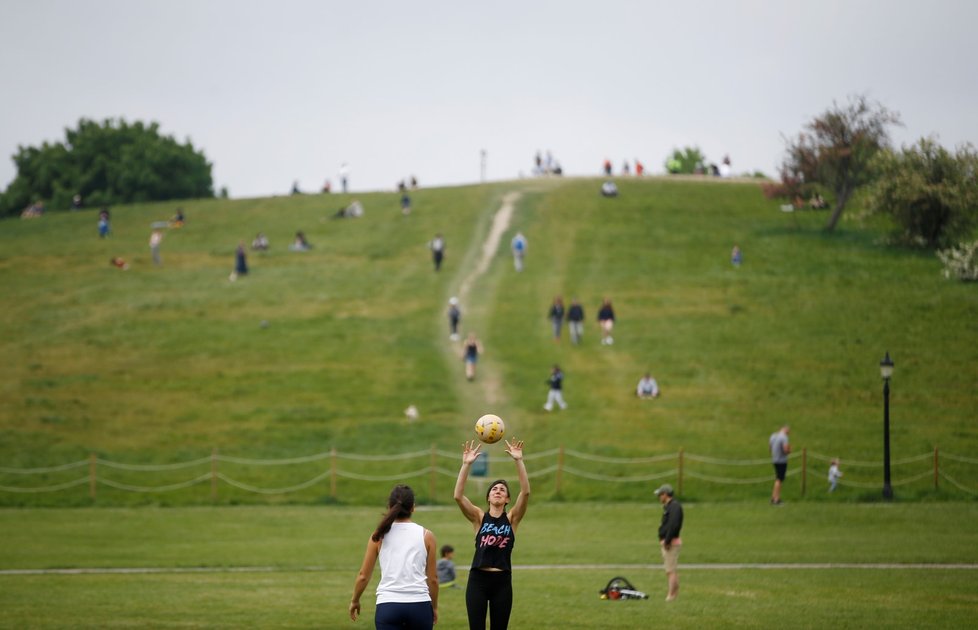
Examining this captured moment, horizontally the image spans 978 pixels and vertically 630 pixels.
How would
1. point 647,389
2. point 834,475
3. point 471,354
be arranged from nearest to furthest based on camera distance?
point 834,475
point 647,389
point 471,354

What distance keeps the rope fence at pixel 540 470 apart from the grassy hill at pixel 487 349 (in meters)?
0.24

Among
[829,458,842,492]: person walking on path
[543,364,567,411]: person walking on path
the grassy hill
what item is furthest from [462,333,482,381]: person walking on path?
[829,458,842,492]: person walking on path

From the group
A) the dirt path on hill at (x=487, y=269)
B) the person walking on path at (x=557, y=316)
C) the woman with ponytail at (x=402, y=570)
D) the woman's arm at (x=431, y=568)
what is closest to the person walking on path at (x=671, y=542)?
the woman's arm at (x=431, y=568)

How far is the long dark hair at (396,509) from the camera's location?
10.2m

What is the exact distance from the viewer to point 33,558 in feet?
86.1

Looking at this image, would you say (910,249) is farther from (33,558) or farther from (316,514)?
(33,558)

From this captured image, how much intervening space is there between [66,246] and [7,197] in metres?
50.3

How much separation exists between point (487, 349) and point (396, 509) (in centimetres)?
4290

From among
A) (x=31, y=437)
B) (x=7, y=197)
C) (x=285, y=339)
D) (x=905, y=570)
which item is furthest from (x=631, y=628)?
(x=7, y=197)

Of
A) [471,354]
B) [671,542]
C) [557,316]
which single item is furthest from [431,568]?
[557,316]

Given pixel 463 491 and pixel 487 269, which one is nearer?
pixel 463 491

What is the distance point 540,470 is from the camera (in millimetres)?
40031

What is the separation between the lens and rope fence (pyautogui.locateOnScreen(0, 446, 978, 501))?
3744cm

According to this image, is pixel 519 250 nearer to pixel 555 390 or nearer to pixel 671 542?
pixel 555 390
